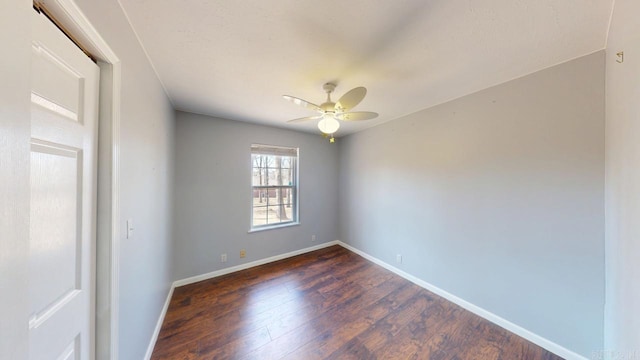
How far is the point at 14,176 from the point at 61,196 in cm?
54

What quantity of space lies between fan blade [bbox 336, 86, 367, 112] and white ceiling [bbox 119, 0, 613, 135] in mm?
255

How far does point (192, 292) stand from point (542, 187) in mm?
3781

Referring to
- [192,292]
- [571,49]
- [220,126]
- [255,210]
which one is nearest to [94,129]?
[220,126]

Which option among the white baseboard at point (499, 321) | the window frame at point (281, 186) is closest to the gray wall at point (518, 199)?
the white baseboard at point (499, 321)

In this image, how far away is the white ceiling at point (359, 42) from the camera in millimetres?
1124

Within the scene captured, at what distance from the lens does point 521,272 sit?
5.94 ft

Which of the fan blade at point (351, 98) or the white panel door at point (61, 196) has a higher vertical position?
the fan blade at point (351, 98)

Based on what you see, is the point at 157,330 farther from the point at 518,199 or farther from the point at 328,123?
the point at 518,199

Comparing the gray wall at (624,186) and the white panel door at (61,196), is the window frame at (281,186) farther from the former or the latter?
the gray wall at (624,186)

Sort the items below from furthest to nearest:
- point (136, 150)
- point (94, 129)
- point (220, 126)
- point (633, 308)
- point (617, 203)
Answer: point (220, 126) → point (136, 150) → point (617, 203) → point (94, 129) → point (633, 308)

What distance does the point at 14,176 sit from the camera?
39 cm

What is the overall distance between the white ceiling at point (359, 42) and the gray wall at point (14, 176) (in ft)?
3.15

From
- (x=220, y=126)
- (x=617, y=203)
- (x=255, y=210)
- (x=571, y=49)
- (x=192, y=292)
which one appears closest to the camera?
(x=617, y=203)

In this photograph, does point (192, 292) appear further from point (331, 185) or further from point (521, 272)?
point (521, 272)
